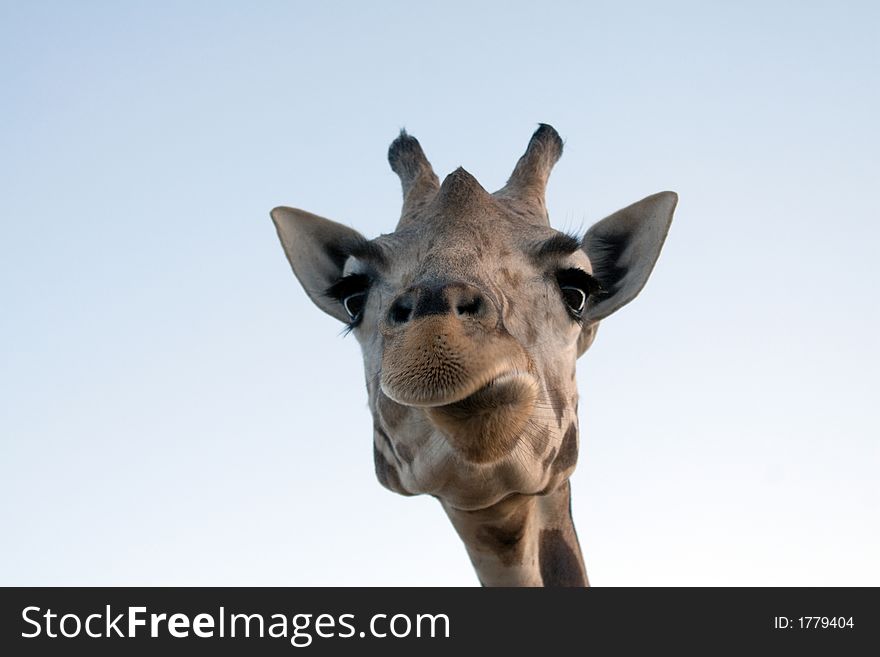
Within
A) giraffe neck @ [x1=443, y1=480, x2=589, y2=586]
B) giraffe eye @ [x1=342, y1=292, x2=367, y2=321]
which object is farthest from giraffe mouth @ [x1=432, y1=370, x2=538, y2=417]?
giraffe eye @ [x1=342, y1=292, x2=367, y2=321]

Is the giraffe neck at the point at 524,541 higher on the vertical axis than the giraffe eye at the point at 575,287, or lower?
lower

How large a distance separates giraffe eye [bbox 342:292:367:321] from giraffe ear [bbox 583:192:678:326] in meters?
1.91

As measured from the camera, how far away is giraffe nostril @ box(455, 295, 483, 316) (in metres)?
5.09

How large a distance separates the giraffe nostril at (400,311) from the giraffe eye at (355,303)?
172 cm

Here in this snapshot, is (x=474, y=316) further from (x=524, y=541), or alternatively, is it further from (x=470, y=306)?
(x=524, y=541)

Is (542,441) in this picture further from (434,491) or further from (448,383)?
(448,383)

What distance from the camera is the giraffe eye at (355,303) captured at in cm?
692

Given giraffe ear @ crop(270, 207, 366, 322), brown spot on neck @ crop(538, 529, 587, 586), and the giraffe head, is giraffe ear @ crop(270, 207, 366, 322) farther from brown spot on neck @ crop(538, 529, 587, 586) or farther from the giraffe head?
brown spot on neck @ crop(538, 529, 587, 586)

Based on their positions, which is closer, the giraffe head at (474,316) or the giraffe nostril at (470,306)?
the giraffe head at (474,316)

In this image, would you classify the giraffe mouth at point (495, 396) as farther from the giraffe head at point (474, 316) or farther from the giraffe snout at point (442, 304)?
the giraffe snout at point (442, 304)

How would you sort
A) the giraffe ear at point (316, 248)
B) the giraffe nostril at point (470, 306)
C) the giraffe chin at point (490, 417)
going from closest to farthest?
1. the giraffe nostril at point (470, 306)
2. the giraffe chin at point (490, 417)
3. the giraffe ear at point (316, 248)

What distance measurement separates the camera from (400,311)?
204 inches

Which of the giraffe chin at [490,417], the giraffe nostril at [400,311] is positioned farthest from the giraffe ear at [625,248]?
the giraffe nostril at [400,311]

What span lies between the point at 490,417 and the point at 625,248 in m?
3.12
